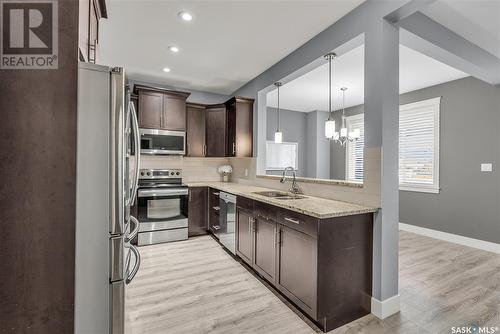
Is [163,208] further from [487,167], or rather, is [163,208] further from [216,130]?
[487,167]

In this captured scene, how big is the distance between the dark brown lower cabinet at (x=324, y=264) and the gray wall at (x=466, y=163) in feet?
10.1

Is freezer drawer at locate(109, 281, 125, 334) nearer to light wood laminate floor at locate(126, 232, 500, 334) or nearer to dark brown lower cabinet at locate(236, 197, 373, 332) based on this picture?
light wood laminate floor at locate(126, 232, 500, 334)

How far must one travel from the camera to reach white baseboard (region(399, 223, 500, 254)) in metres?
3.55

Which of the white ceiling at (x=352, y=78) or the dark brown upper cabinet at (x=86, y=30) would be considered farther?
the white ceiling at (x=352, y=78)

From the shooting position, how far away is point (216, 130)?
14.7ft

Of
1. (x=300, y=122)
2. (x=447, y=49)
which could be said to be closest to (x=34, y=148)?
(x=447, y=49)

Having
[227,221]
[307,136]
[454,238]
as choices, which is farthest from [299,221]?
[307,136]

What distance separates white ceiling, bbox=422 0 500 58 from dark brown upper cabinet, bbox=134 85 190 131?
3452 mm

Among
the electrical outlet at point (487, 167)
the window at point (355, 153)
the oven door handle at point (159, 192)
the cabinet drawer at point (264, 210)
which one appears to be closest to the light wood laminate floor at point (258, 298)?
Result: the cabinet drawer at point (264, 210)

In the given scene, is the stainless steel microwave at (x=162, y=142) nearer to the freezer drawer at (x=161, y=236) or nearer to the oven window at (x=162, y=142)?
the oven window at (x=162, y=142)

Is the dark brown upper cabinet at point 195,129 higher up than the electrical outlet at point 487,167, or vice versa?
the dark brown upper cabinet at point 195,129

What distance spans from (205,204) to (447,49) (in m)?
3.80

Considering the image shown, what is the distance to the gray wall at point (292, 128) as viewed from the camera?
636 centimetres

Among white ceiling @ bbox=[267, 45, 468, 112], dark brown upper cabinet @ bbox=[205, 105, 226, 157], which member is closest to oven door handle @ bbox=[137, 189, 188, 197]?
dark brown upper cabinet @ bbox=[205, 105, 226, 157]
